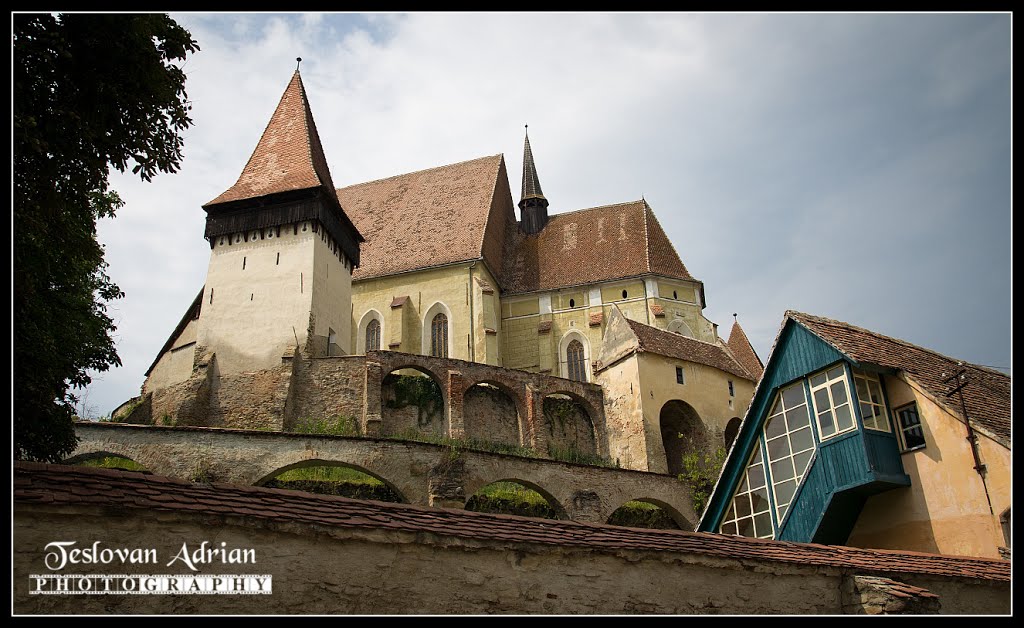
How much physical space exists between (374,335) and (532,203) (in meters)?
13.9

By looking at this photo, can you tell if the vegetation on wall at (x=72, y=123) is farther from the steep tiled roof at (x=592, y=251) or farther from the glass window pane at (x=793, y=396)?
the steep tiled roof at (x=592, y=251)

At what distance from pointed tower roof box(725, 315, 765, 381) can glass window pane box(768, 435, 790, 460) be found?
74.6 feet

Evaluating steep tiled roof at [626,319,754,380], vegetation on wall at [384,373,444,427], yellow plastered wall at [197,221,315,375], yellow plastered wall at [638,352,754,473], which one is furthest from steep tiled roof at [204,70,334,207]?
yellow plastered wall at [638,352,754,473]

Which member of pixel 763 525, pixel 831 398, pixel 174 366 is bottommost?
pixel 763 525

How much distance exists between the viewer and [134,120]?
997 cm

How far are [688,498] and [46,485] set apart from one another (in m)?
23.6

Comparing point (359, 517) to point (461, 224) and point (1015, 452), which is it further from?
point (461, 224)

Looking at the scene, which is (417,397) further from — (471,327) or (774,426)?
(774,426)

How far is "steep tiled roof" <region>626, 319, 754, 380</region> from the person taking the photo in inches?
1249

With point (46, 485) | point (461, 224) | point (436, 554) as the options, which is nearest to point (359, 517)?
point (436, 554)

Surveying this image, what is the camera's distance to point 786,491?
1497cm

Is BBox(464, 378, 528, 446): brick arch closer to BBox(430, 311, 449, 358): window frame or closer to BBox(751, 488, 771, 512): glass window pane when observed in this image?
BBox(430, 311, 449, 358): window frame

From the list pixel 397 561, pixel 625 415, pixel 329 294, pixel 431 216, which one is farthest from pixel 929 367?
pixel 431 216

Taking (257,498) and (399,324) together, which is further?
(399,324)
